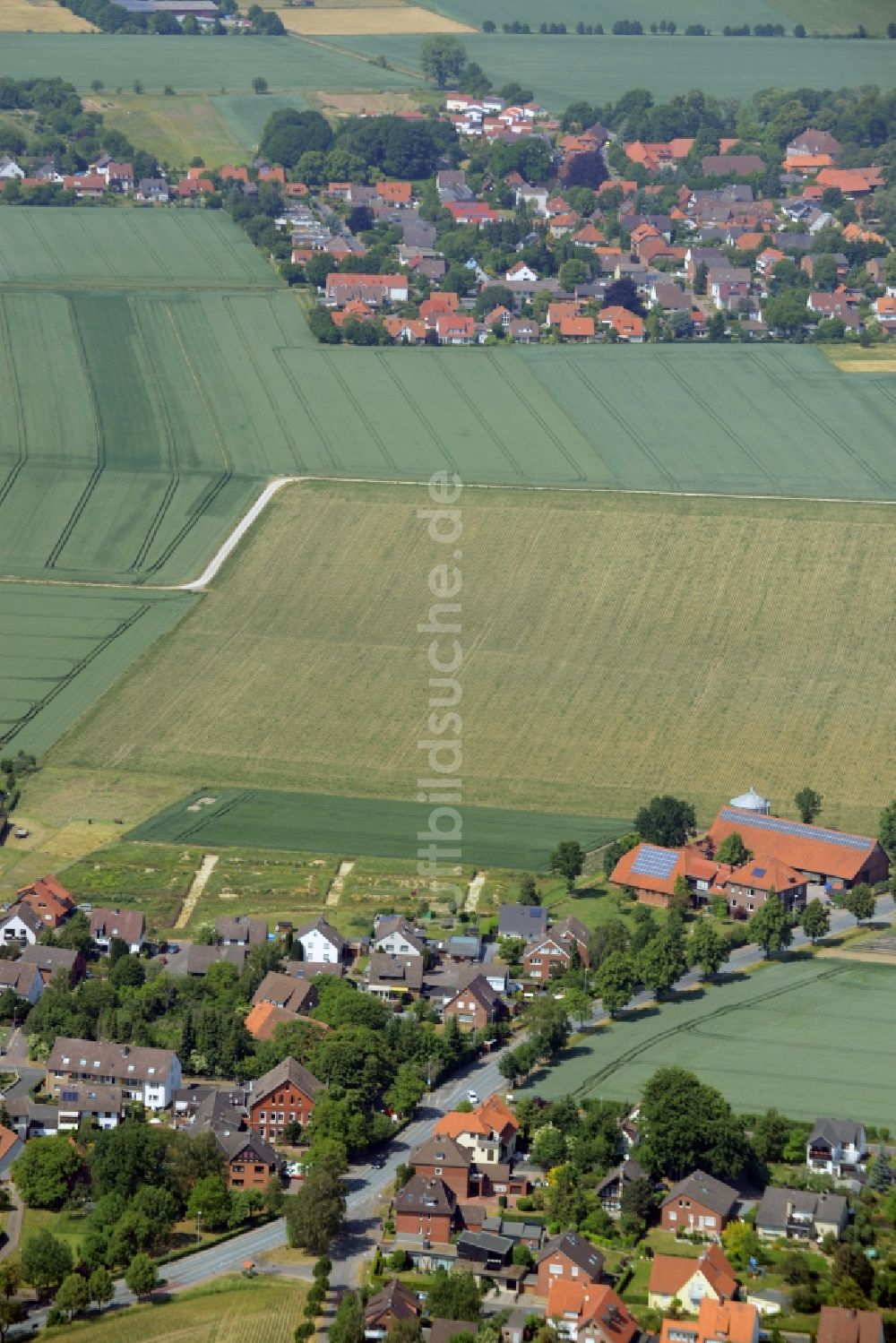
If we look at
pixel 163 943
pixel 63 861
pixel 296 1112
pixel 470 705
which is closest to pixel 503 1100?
pixel 296 1112

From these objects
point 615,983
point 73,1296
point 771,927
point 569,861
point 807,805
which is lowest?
point 73,1296

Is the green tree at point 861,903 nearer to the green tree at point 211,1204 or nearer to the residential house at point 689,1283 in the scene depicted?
the residential house at point 689,1283

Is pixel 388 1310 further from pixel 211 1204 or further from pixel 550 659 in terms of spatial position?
pixel 550 659

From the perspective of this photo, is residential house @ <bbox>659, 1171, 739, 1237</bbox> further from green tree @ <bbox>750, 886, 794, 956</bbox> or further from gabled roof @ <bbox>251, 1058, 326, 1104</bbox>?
green tree @ <bbox>750, 886, 794, 956</bbox>

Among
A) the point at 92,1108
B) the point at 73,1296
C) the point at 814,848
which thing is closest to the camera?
the point at 73,1296

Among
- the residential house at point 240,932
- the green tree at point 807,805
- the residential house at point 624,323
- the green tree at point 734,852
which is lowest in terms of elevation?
the residential house at point 240,932

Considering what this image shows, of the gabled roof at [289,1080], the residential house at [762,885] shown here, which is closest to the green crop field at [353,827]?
A: the residential house at [762,885]

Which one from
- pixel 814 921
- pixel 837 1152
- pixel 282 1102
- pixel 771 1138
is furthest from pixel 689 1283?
pixel 814 921
